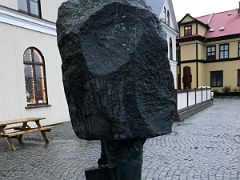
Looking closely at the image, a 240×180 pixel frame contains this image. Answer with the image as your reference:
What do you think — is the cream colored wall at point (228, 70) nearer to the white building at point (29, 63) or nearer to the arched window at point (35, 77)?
the white building at point (29, 63)

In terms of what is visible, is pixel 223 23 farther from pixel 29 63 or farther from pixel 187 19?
pixel 29 63

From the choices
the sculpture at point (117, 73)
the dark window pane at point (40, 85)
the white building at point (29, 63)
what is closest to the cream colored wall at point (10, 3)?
the white building at point (29, 63)

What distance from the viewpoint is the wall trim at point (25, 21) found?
8531mm

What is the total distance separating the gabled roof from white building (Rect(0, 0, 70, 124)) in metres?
23.2

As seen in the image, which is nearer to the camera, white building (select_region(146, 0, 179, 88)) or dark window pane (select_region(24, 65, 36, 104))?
dark window pane (select_region(24, 65, 36, 104))

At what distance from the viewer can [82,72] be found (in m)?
2.20

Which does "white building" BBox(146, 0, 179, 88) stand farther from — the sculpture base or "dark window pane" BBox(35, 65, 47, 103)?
the sculpture base

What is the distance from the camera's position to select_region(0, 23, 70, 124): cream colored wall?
853 cm

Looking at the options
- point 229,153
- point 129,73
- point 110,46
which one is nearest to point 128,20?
point 110,46

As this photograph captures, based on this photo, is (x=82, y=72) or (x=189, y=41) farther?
(x=189, y=41)

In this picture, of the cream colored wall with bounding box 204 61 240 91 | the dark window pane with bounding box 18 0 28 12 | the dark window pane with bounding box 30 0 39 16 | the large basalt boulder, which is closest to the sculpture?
the large basalt boulder

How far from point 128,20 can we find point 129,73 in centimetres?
46

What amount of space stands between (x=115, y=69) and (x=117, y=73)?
0.12 feet

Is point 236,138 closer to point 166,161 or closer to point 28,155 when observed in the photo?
→ point 166,161
